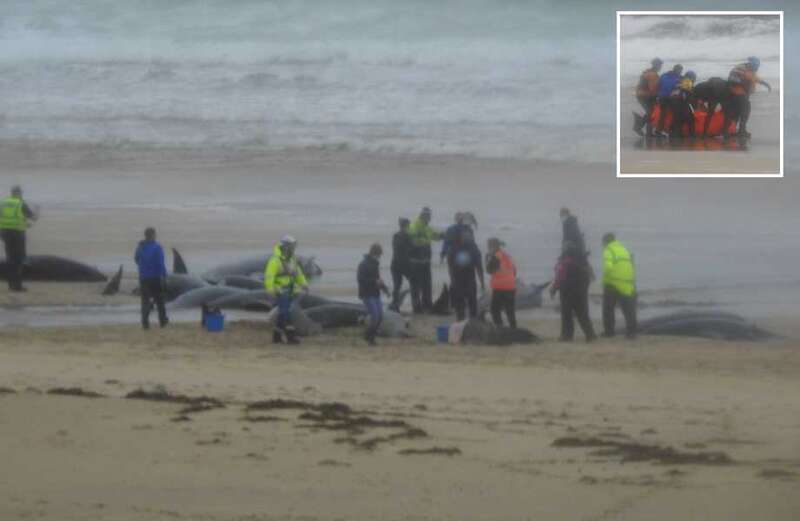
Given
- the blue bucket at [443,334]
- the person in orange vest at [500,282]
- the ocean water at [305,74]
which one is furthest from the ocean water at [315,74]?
the blue bucket at [443,334]

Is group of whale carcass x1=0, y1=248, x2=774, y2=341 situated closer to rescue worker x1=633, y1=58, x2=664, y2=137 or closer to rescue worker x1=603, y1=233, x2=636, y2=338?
rescue worker x1=603, y1=233, x2=636, y2=338

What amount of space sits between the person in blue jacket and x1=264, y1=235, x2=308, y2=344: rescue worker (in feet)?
4.45

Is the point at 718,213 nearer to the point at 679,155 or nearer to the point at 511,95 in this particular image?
the point at 679,155

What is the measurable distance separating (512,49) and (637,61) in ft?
105

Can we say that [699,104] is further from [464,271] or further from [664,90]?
[464,271]

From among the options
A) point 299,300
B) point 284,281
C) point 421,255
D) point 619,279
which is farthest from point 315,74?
point 284,281

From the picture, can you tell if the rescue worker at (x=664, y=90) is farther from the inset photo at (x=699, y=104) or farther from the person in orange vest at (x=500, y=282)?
the person in orange vest at (x=500, y=282)

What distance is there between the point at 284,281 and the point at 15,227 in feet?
15.9

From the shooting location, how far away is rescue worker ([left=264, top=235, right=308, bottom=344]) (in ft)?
58.7

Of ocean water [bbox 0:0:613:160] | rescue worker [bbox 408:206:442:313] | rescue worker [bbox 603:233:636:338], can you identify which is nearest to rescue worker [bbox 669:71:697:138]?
rescue worker [bbox 603:233:636:338]

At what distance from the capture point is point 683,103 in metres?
14.4

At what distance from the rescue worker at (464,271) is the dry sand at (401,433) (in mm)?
1585

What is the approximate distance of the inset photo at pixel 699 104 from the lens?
14.2 meters

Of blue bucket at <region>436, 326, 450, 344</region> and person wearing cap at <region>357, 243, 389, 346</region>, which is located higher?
person wearing cap at <region>357, 243, 389, 346</region>
